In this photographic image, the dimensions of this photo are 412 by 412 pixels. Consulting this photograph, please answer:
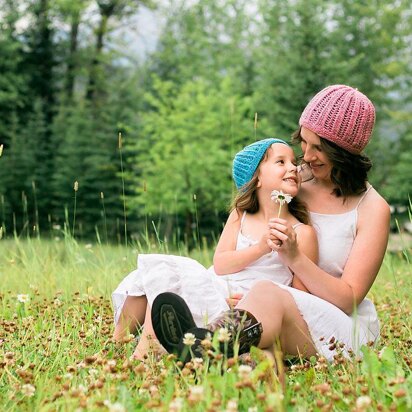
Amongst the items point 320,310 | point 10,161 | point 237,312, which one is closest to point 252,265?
point 320,310

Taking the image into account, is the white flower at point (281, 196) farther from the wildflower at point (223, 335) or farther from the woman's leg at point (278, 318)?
the wildflower at point (223, 335)

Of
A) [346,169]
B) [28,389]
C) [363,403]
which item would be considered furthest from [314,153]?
[28,389]

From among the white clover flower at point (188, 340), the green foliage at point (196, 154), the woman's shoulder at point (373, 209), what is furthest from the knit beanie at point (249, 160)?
the green foliage at point (196, 154)

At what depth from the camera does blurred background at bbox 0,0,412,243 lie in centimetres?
1919

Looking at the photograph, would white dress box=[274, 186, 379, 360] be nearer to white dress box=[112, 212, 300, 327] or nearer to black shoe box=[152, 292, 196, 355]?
white dress box=[112, 212, 300, 327]

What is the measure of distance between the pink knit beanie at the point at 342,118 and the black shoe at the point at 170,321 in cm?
115

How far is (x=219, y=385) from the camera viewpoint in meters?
2.28

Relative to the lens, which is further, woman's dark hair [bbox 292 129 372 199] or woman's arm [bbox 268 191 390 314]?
woman's dark hair [bbox 292 129 372 199]

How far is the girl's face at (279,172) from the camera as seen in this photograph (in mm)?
3482

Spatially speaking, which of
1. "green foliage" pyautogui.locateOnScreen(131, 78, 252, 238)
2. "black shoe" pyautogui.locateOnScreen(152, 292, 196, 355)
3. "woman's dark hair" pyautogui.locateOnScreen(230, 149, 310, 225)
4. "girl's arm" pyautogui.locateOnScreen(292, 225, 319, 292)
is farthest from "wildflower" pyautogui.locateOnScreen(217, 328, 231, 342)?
"green foliage" pyautogui.locateOnScreen(131, 78, 252, 238)

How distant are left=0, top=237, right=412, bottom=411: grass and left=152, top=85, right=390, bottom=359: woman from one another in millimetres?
159

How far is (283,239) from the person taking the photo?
120 inches

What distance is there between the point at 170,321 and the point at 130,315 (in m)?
0.81

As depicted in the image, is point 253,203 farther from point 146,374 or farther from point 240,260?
point 146,374
